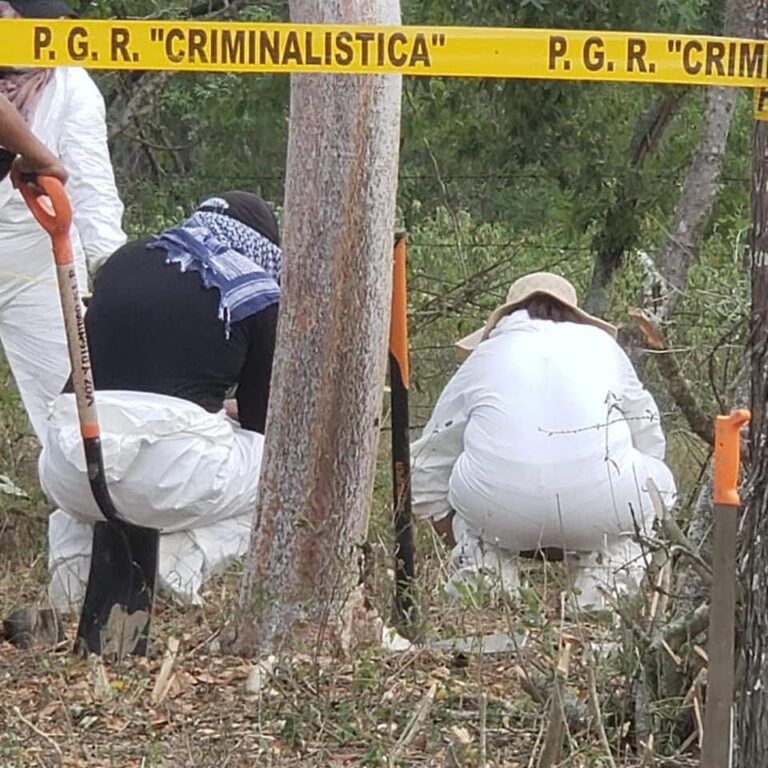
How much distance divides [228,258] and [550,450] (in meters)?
1.16

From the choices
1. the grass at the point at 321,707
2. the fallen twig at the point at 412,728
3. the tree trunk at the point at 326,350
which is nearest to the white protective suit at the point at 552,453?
the grass at the point at 321,707

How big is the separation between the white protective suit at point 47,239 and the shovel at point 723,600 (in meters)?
3.61

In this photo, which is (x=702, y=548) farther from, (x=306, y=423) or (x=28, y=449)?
(x=28, y=449)

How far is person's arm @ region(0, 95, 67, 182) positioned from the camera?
17.0 feet

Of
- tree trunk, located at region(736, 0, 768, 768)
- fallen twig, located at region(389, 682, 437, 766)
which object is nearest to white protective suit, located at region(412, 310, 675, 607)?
fallen twig, located at region(389, 682, 437, 766)

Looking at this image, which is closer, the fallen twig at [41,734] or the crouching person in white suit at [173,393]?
the fallen twig at [41,734]

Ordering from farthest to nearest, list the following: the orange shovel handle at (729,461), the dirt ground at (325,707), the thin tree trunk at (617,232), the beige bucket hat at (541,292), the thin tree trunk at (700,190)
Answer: the thin tree trunk at (617,232) → the thin tree trunk at (700,190) → the beige bucket hat at (541,292) → the dirt ground at (325,707) → the orange shovel handle at (729,461)

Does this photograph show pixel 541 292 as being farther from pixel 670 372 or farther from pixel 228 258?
pixel 670 372

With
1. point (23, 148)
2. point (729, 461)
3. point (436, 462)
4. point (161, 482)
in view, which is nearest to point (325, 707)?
point (729, 461)

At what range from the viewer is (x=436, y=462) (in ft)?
20.5

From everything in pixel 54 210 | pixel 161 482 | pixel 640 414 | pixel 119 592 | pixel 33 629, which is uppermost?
pixel 54 210

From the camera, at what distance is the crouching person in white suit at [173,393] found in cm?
568

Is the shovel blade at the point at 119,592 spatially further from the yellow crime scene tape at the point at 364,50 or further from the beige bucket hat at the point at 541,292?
the yellow crime scene tape at the point at 364,50

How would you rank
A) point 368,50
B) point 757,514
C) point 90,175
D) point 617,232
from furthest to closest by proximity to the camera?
point 617,232, point 90,175, point 368,50, point 757,514
